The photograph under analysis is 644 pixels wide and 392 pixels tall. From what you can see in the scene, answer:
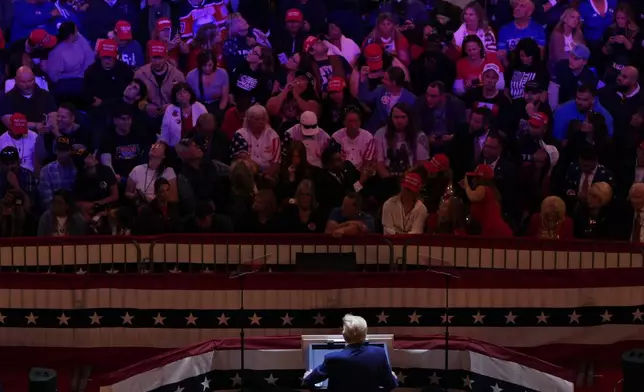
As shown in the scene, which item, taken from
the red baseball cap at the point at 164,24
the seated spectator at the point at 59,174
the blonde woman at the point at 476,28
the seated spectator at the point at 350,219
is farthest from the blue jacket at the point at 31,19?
the seated spectator at the point at 350,219

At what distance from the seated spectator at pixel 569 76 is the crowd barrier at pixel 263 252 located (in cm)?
347

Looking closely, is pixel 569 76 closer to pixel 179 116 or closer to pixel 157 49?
pixel 179 116

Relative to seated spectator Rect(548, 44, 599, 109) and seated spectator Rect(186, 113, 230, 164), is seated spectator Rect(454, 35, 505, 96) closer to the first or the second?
seated spectator Rect(548, 44, 599, 109)

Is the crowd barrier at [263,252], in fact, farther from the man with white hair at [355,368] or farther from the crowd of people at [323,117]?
the man with white hair at [355,368]

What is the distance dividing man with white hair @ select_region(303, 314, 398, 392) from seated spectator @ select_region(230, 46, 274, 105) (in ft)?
24.1

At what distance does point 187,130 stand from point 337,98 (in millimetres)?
1969

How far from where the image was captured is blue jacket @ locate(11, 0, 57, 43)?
20.2m

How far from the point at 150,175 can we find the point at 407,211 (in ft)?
11.2

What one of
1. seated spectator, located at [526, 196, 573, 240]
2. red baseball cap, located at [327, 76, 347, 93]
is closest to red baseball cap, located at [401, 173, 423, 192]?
seated spectator, located at [526, 196, 573, 240]

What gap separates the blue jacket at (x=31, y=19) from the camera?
2019 centimetres

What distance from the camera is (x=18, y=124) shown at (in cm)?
1859

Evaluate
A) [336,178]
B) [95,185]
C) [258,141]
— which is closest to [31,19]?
[95,185]

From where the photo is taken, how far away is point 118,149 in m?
18.6

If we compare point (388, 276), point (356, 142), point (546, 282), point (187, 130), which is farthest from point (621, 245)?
point (187, 130)
